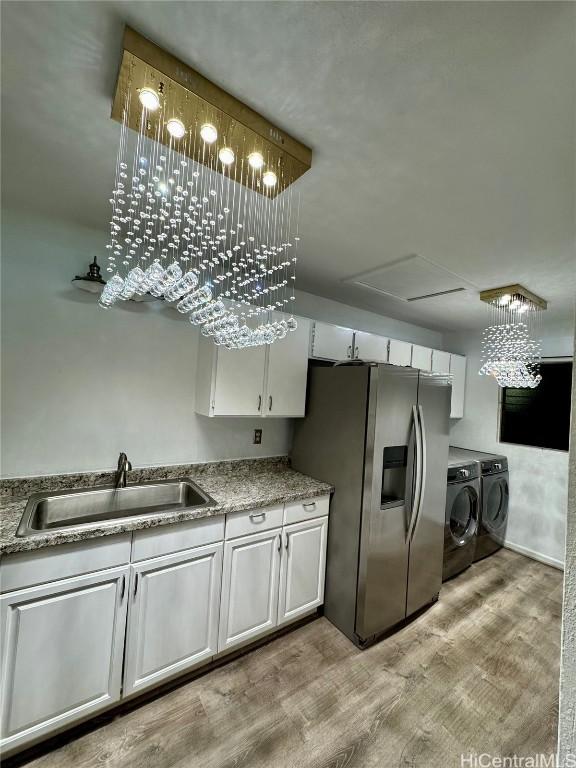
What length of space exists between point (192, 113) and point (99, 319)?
1422 mm

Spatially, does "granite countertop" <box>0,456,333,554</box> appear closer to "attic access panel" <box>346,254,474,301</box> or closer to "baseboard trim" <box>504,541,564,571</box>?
"attic access panel" <box>346,254,474,301</box>

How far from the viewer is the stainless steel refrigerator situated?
211 cm

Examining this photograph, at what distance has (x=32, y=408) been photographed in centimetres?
186

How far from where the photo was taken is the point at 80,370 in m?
2.00

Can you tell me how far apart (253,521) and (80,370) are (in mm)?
1448

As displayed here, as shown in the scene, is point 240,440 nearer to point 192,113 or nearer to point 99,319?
point 99,319

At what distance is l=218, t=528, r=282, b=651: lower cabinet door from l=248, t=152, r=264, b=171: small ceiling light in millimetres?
1910

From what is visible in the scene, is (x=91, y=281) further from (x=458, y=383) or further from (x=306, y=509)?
(x=458, y=383)

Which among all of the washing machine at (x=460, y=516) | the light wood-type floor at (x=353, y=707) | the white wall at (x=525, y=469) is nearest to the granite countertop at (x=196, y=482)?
the light wood-type floor at (x=353, y=707)

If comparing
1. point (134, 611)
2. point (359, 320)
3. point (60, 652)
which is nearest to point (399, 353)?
point (359, 320)

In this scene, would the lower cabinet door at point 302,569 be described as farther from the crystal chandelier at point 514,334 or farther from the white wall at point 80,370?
the crystal chandelier at point 514,334

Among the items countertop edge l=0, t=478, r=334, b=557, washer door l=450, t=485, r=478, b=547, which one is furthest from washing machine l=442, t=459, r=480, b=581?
countertop edge l=0, t=478, r=334, b=557

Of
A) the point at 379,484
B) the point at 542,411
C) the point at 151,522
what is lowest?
the point at 151,522

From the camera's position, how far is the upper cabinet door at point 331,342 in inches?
103
